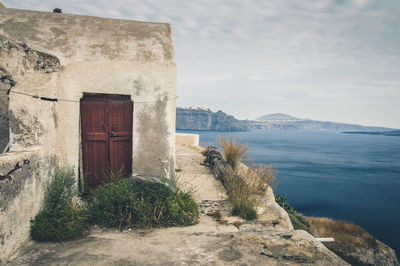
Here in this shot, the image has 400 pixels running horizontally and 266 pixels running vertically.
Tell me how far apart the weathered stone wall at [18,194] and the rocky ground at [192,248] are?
0.23 m

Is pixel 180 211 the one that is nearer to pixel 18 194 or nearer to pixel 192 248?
pixel 192 248

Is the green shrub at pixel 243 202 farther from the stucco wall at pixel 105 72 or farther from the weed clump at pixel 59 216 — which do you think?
the weed clump at pixel 59 216

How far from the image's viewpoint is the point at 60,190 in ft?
13.7

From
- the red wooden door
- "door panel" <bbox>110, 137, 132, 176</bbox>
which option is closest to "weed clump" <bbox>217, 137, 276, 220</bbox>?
"door panel" <bbox>110, 137, 132, 176</bbox>

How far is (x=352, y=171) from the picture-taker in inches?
1735

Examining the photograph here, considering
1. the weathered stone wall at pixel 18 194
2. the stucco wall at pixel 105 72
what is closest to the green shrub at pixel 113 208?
the weathered stone wall at pixel 18 194

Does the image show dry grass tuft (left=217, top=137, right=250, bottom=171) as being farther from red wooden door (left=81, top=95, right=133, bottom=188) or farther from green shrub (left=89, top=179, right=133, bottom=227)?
green shrub (left=89, top=179, right=133, bottom=227)

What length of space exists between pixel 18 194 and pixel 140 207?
1.68 metres

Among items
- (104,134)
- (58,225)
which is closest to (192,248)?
(58,225)

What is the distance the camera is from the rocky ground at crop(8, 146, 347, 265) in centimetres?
289

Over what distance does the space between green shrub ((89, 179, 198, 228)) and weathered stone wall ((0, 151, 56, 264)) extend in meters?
0.90

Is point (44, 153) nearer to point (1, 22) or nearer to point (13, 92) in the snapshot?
point (13, 92)

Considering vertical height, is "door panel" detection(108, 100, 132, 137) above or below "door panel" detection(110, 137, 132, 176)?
above

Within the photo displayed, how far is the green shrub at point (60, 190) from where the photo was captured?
3.97 meters
